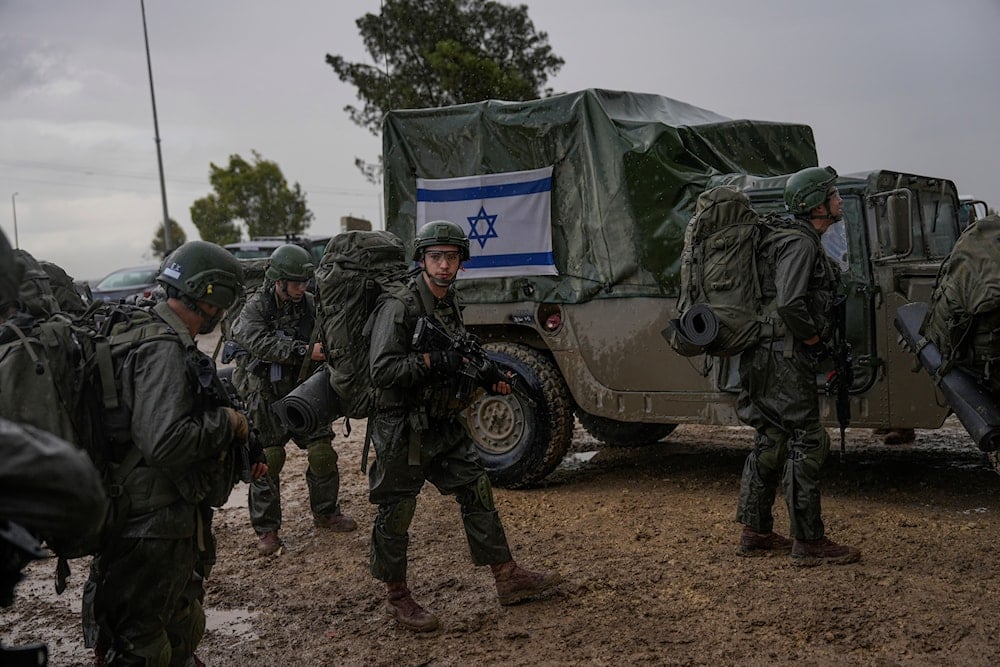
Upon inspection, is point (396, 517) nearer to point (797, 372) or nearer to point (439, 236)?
point (439, 236)

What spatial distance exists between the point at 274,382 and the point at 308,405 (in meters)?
1.47

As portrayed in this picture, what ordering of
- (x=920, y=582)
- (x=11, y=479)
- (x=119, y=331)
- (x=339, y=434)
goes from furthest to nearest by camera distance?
(x=339, y=434) < (x=920, y=582) < (x=119, y=331) < (x=11, y=479)

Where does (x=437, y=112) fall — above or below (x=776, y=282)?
above

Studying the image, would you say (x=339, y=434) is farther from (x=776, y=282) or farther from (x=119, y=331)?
(x=119, y=331)

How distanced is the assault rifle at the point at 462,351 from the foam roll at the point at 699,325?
1048 millimetres

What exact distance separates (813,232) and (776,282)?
343mm

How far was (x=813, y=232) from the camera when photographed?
4.81 m

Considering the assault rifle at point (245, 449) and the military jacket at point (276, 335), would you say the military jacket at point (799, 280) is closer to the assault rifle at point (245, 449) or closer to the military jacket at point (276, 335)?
the assault rifle at point (245, 449)

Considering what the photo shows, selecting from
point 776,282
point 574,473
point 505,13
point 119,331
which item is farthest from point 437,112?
point 505,13

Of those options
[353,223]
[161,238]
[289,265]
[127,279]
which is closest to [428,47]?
[127,279]

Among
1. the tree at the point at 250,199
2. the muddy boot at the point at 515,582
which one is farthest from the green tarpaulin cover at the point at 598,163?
the tree at the point at 250,199

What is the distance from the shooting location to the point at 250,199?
3319cm

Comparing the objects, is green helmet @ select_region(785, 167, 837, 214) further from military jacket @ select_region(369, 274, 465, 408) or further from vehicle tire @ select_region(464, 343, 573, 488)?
vehicle tire @ select_region(464, 343, 573, 488)

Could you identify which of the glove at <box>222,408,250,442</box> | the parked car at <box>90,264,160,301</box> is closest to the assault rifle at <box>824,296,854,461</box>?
the glove at <box>222,408,250,442</box>
